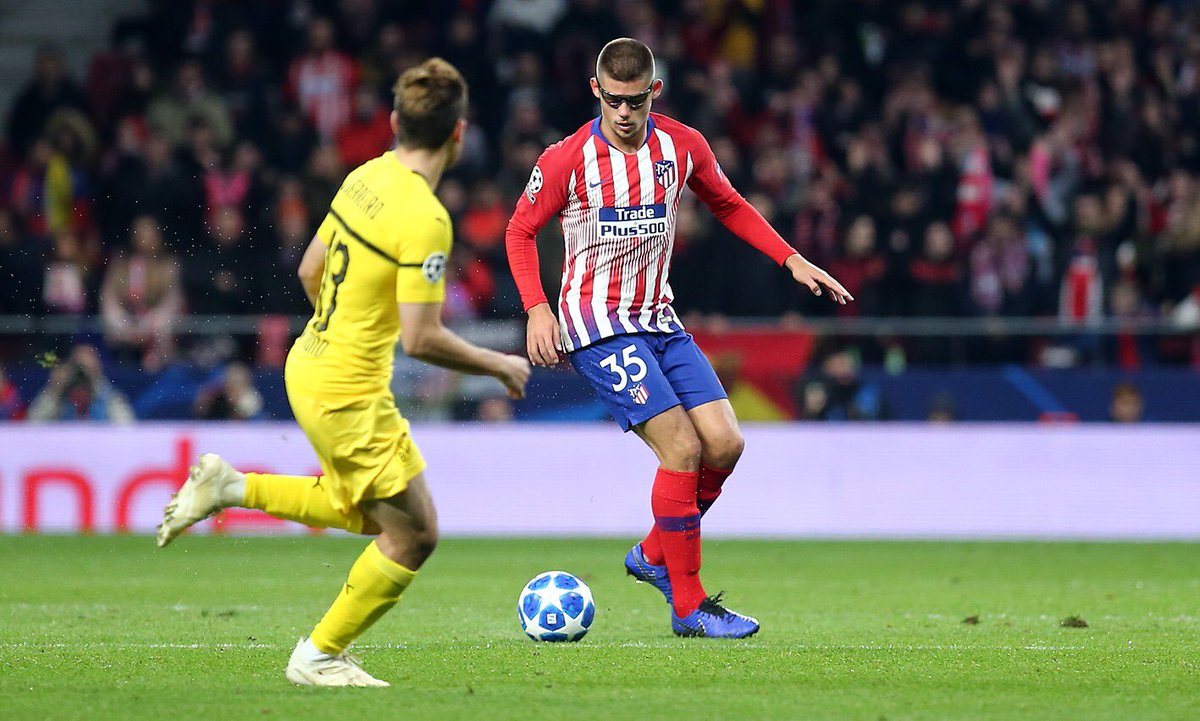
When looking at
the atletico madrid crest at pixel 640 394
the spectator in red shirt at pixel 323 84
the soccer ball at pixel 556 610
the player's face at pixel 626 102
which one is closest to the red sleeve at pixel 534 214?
the player's face at pixel 626 102

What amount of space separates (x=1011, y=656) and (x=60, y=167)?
11.6 meters

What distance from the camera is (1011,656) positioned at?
21.1 ft

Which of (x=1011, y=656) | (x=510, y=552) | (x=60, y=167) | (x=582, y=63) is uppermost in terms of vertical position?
(x=582, y=63)

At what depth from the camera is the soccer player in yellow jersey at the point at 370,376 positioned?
516 cm

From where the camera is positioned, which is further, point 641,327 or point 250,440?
point 250,440

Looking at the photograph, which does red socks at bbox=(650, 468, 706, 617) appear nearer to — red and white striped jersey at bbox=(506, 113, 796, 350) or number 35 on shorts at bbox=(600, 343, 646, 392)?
number 35 on shorts at bbox=(600, 343, 646, 392)

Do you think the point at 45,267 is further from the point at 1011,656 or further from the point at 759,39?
the point at 1011,656

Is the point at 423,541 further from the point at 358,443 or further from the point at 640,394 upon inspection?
the point at 640,394

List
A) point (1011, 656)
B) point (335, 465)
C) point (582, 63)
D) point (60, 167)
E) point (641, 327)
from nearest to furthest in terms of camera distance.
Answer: point (335, 465)
point (1011, 656)
point (641, 327)
point (60, 167)
point (582, 63)

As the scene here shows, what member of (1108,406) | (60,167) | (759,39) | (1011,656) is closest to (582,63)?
(759,39)

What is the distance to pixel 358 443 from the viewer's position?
5246 mm

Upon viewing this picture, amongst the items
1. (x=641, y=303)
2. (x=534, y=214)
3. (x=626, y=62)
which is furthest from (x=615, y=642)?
(x=626, y=62)

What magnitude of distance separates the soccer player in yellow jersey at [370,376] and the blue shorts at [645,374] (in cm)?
174

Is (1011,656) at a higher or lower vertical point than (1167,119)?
lower
